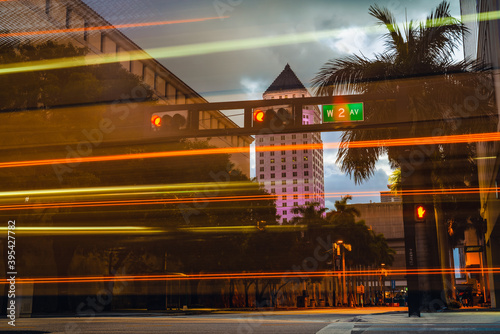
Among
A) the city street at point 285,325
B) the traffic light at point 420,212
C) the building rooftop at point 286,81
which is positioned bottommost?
the city street at point 285,325

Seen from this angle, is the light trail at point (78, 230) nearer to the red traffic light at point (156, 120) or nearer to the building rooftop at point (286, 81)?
the red traffic light at point (156, 120)

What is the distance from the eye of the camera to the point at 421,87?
1955cm

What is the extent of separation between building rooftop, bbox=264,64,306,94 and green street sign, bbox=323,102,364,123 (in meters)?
115

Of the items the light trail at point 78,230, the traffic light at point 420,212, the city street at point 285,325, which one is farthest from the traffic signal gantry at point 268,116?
the light trail at point 78,230

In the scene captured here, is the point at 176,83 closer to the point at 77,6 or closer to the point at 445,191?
the point at 77,6

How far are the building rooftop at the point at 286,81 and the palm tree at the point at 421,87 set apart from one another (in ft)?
357

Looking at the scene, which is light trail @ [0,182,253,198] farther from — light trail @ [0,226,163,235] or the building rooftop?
the building rooftop

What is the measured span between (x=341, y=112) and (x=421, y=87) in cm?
584

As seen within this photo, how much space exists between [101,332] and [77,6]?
1796 inches

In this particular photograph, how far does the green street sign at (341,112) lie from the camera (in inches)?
592

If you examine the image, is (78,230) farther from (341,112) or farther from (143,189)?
(341,112)

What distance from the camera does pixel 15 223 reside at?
21.7m

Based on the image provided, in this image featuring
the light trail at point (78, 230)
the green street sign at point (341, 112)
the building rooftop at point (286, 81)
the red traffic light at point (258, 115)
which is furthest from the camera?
the building rooftop at point (286, 81)

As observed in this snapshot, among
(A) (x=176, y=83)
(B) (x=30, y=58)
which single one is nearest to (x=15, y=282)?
(B) (x=30, y=58)
